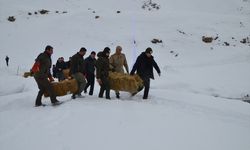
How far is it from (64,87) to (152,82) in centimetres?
980

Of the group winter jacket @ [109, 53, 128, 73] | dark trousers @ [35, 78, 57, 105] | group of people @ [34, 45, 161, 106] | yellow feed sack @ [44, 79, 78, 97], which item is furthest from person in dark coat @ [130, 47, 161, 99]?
dark trousers @ [35, 78, 57, 105]

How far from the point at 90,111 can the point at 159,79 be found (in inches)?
461

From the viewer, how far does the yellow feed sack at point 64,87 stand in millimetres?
10336

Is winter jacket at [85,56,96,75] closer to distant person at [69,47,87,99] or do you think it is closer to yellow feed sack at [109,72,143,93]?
distant person at [69,47,87,99]

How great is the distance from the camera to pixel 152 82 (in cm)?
1964

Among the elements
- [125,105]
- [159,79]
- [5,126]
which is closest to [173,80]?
[159,79]

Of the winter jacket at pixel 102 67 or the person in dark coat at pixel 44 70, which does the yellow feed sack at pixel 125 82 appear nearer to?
the winter jacket at pixel 102 67

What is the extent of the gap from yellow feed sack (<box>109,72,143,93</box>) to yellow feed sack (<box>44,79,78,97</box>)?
1.16 metres

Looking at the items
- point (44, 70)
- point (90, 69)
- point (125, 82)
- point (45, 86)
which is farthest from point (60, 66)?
point (44, 70)

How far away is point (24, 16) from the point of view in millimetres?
37031

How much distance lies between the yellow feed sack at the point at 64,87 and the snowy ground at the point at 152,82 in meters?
0.63

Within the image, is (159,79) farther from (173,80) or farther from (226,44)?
(226,44)

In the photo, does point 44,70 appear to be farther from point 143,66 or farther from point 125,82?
point 143,66

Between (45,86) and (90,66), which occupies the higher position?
(90,66)
